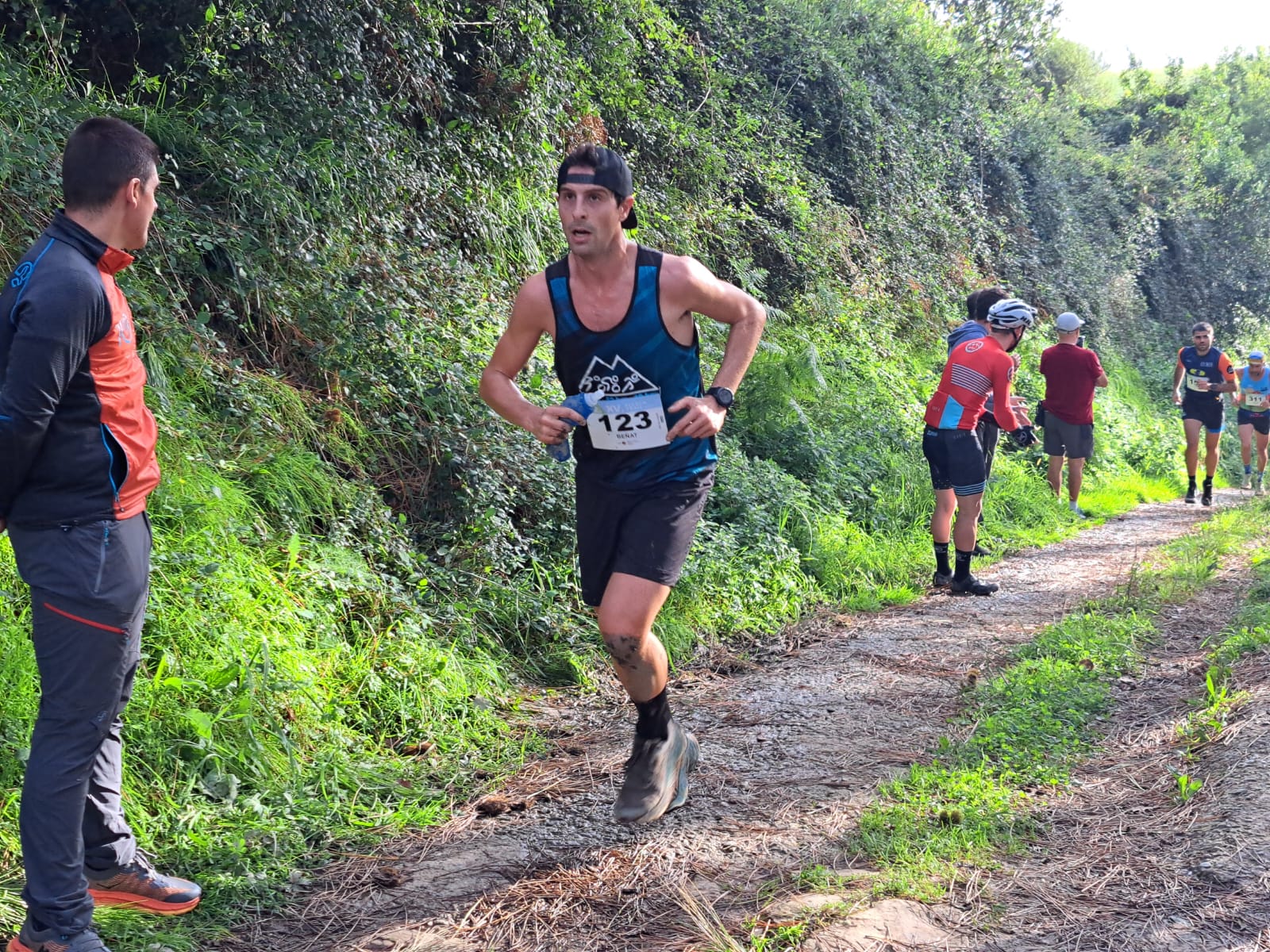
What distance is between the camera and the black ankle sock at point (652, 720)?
3934 mm

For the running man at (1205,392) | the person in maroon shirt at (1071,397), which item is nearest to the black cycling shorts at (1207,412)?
the running man at (1205,392)

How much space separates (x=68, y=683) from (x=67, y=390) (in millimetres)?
764

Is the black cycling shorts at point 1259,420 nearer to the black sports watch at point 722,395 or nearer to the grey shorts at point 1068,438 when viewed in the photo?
the grey shorts at point 1068,438

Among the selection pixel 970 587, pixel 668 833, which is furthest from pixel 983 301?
pixel 668 833

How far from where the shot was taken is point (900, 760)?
4.45 meters

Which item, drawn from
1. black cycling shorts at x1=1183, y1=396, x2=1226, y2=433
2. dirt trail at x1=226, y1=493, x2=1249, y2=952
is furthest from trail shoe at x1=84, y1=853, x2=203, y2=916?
black cycling shorts at x1=1183, y1=396, x2=1226, y2=433

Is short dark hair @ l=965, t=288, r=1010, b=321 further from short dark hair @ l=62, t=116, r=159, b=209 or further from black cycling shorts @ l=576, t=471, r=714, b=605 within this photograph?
short dark hair @ l=62, t=116, r=159, b=209

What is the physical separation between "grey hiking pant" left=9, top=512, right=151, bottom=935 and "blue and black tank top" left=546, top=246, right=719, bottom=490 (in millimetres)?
1591

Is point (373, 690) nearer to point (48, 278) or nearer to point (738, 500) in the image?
point (48, 278)

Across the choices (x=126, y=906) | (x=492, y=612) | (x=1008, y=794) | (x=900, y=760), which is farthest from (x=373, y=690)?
(x=1008, y=794)

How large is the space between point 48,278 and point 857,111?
1462 centimetres

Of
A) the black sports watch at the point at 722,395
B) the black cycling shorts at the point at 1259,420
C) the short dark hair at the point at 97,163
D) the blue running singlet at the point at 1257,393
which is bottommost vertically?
the black cycling shorts at the point at 1259,420

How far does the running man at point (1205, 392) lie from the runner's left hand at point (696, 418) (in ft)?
37.2

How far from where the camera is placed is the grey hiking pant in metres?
2.77
